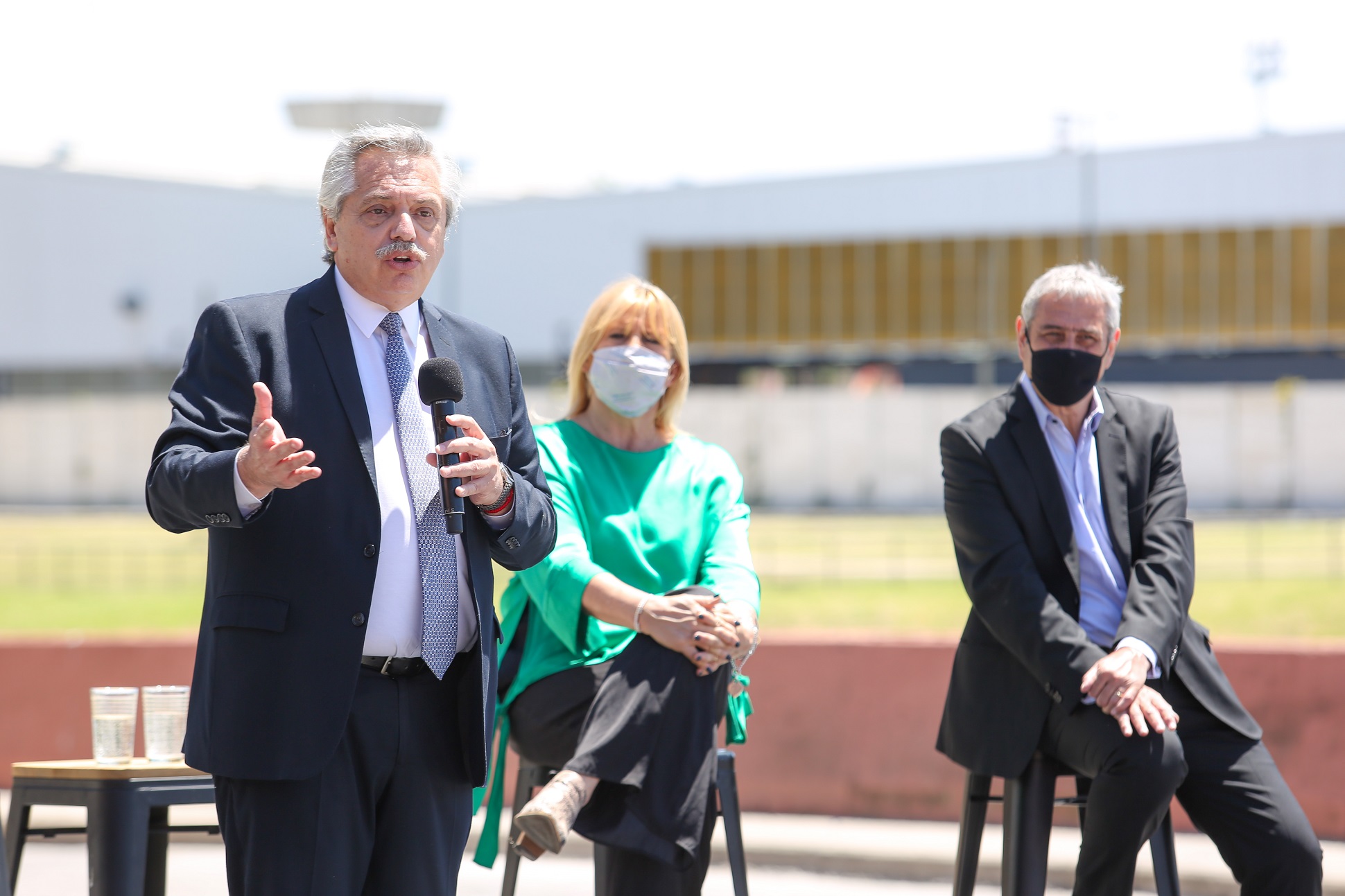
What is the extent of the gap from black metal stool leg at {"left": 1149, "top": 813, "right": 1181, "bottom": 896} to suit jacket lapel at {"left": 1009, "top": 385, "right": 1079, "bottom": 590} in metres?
0.72

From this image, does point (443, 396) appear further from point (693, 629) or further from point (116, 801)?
point (116, 801)

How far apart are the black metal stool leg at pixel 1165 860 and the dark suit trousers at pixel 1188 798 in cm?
9

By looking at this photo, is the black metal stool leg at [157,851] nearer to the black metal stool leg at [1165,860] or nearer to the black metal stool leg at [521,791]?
the black metal stool leg at [521,791]

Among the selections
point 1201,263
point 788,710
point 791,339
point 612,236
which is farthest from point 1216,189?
point 788,710

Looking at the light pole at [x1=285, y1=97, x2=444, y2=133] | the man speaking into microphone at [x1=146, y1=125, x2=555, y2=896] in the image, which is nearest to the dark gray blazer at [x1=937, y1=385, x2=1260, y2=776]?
the man speaking into microphone at [x1=146, y1=125, x2=555, y2=896]

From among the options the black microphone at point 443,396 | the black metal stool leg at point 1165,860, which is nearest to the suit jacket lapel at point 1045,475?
the black metal stool leg at point 1165,860

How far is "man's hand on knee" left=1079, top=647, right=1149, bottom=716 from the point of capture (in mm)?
3879

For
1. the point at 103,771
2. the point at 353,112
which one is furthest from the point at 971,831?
the point at 353,112

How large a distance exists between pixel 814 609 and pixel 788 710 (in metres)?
12.1

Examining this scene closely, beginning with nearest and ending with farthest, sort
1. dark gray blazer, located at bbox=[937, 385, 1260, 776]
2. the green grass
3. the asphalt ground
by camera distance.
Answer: dark gray blazer, located at bbox=[937, 385, 1260, 776]
the asphalt ground
the green grass

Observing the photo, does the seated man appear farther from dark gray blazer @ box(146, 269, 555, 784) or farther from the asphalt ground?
dark gray blazer @ box(146, 269, 555, 784)

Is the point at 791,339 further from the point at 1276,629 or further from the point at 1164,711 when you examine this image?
the point at 1164,711

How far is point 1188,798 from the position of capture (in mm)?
4059

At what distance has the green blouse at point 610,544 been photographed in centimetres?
422
